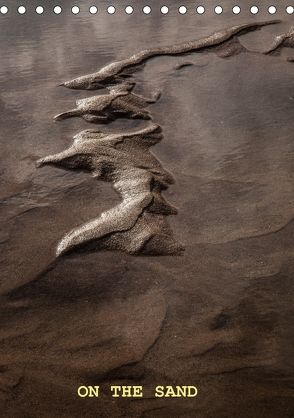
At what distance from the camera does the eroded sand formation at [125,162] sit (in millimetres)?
1279

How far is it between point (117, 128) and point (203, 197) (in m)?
0.54

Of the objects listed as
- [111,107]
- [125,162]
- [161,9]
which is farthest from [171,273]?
[161,9]

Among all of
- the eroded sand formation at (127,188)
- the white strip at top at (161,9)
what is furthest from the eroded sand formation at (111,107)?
the white strip at top at (161,9)

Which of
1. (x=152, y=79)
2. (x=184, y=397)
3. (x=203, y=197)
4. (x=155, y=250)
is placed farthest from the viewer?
(x=152, y=79)

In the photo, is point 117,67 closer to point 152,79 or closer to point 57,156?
point 152,79

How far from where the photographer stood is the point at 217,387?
0.95m

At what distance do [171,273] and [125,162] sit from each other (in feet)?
1.67

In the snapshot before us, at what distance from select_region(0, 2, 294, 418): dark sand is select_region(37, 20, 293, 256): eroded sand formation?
0.04m

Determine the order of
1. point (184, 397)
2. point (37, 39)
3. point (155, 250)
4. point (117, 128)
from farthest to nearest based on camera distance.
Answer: point (37, 39), point (117, 128), point (155, 250), point (184, 397)

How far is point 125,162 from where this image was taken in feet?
5.18

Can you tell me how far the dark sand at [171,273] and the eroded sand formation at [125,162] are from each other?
36mm

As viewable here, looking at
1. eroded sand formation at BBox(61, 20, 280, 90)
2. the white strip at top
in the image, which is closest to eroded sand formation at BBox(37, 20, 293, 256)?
eroded sand formation at BBox(61, 20, 280, 90)

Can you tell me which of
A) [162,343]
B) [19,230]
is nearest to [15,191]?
[19,230]

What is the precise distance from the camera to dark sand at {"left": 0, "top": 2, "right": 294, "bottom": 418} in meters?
0.96
